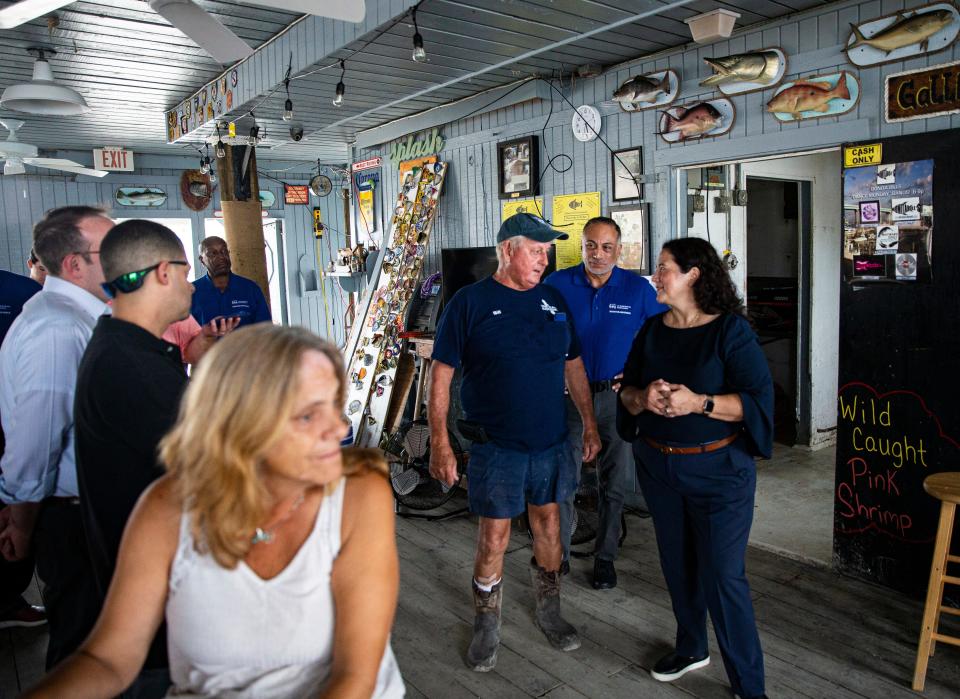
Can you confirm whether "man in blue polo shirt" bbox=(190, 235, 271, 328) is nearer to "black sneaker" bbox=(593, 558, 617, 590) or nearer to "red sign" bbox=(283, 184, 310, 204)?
"black sneaker" bbox=(593, 558, 617, 590)

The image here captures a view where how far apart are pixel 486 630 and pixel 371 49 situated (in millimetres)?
3226

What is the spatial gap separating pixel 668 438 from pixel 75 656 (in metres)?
1.92

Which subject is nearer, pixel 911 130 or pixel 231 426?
pixel 231 426

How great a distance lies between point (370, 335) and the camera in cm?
573

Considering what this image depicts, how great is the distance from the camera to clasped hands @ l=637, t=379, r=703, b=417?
2.48 m

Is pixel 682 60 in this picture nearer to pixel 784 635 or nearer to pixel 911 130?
pixel 911 130

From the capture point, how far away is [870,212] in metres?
3.44

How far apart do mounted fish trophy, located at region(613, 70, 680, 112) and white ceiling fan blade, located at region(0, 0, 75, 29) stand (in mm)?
2961

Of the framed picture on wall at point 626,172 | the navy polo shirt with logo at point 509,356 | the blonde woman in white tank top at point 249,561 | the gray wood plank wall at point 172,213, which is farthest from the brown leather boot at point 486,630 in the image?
the gray wood plank wall at point 172,213

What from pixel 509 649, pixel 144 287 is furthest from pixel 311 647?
pixel 509 649

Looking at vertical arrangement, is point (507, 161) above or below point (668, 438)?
above

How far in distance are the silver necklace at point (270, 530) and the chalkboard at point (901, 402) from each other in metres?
3.03

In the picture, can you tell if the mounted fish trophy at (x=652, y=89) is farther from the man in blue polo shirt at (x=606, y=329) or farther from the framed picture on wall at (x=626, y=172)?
the man in blue polo shirt at (x=606, y=329)

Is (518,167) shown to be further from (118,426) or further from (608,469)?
(118,426)
